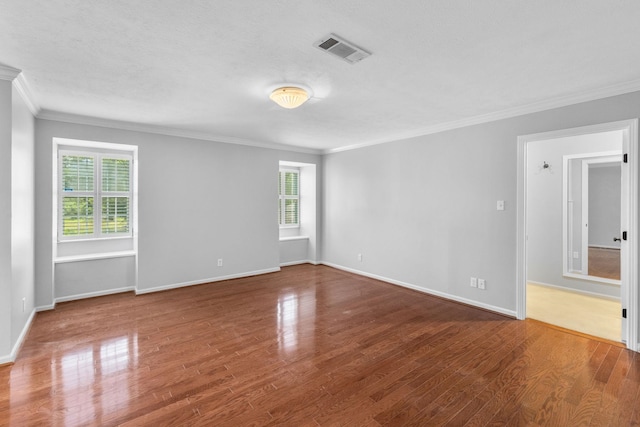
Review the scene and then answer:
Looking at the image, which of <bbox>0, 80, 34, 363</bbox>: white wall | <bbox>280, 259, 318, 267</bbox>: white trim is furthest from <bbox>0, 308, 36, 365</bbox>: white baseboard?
<bbox>280, 259, 318, 267</bbox>: white trim

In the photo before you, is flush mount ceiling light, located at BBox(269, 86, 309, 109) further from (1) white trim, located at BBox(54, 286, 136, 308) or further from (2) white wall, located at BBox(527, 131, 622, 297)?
(2) white wall, located at BBox(527, 131, 622, 297)

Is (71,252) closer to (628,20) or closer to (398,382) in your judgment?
(398,382)

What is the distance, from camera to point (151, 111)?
3828 mm

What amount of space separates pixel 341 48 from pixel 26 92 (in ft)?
10.7

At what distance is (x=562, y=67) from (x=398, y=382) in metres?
2.93

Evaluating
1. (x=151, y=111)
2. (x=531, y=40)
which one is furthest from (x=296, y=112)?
(x=531, y=40)

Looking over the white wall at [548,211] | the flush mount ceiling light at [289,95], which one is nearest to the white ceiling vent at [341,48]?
the flush mount ceiling light at [289,95]

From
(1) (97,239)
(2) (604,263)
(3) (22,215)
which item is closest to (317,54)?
(3) (22,215)

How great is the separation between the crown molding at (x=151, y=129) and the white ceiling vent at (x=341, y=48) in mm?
→ 3389

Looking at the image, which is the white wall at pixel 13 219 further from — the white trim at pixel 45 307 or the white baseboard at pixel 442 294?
the white baseboard at pixel 442 294

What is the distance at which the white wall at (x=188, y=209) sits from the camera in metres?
3.89

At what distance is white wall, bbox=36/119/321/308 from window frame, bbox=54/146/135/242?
54cm

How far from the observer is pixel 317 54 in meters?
2.34

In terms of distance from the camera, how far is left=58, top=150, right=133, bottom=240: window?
4473mm
